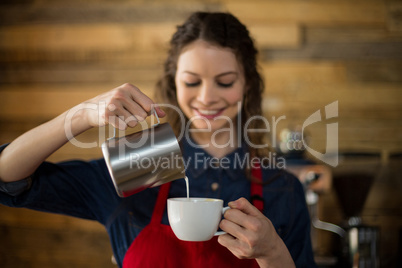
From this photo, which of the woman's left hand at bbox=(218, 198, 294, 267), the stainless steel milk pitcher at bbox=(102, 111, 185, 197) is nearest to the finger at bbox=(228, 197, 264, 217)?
the woman's left hand at bbox=(218, 198, 294, 267)

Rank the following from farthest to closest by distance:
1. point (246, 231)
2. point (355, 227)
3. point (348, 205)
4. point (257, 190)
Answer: point (348, 205)
point (355, 227)
point (257, 190)
point (246, 231)

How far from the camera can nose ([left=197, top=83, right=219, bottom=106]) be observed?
3.28 ft

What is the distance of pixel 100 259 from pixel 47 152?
64.1 inches

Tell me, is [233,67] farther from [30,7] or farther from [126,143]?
[30,7]

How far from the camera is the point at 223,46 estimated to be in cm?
105

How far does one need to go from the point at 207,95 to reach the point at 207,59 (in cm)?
9

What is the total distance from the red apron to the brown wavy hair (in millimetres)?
316

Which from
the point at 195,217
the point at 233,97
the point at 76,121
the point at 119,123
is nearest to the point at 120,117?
the point at 119,123

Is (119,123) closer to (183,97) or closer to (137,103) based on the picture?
(137,103)

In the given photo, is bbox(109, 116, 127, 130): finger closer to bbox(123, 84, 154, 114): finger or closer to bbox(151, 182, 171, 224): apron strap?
bbox(123, 84, 154, 114): finger

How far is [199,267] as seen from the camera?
3.10ft

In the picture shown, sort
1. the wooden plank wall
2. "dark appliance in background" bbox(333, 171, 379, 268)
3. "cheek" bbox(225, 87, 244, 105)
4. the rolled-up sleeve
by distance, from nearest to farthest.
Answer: the rolled-up sleeve, "cheek" bbox(225, 87, 244, 105), "dark appliance in background" bbox(333, 171, 379, 268), the wooden plank wall

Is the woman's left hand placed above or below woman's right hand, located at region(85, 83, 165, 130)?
below

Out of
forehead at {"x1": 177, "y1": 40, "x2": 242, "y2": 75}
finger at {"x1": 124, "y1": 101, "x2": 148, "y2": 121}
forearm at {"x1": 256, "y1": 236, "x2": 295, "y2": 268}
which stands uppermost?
forehead at {"x1": 177, "y1": 40, "x2": 242, "y2": 75}
